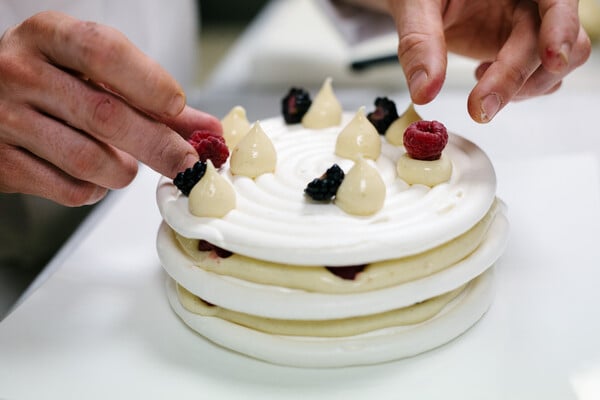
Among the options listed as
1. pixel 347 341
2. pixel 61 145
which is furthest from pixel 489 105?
pixel 61 145

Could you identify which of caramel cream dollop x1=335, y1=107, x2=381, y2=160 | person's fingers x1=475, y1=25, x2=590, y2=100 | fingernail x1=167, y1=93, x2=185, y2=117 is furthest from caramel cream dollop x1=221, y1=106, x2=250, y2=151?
person's fingers x1=475, y1=25, x2=590, y2=100

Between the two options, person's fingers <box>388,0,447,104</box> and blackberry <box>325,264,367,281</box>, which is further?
person's fingers <box>388,0,447,104</box>

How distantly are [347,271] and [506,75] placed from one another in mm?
610

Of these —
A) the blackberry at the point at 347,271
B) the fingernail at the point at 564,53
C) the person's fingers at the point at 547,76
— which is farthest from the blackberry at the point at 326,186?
the person's fingers at the point at 547,76

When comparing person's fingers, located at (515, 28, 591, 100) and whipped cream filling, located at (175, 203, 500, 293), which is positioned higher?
whipped cream filling, located at (175, 203, 500, 293)

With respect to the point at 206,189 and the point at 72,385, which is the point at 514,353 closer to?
the point at 206,189

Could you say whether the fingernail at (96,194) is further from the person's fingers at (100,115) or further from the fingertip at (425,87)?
the fingertip at (425,87)

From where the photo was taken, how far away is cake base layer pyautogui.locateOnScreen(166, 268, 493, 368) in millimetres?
1422

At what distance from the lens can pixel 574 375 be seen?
137 cm

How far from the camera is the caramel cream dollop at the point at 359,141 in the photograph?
173 cm

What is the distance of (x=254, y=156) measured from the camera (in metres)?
1.64

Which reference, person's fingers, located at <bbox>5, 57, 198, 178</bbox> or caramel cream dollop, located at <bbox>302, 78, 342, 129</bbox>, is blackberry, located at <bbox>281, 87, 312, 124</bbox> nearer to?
caramel cream dollop, located at <bbox>302, 78, 342, 129</bbox>

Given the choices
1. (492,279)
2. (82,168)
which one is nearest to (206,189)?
(82,168)

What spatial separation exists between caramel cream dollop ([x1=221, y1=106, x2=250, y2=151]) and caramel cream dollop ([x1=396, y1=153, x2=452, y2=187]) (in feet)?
1.57
